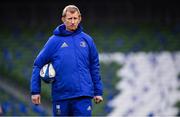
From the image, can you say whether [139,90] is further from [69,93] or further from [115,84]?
[69,93]

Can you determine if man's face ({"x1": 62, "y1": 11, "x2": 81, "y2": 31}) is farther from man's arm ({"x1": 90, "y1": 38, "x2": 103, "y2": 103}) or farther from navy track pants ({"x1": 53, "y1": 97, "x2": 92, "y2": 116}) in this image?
navy track pants ({"x1": 53, "y1": 97, "x2": 92, "y2": 116})

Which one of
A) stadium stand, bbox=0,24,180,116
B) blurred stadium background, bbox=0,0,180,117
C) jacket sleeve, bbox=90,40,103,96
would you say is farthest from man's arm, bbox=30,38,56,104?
stadium stand, bbox=0,24,180,116

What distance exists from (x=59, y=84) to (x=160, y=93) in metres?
7.83

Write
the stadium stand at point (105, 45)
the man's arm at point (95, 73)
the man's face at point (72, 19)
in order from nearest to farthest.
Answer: the man's face at point (72, 19) < the man's arm at point (95, 73) < the stadium stand at point (105, 45)

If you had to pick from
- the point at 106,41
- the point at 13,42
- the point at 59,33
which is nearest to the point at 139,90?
the point at 106,41

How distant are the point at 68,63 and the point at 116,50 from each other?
26.5ft

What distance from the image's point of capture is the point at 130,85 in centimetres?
1434

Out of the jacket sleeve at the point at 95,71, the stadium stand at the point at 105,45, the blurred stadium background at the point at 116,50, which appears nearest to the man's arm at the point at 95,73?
the jacket sleeve at the point at 95,71

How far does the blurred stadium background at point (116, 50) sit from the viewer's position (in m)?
14.2

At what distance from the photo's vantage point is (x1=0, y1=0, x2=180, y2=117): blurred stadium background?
14.2m

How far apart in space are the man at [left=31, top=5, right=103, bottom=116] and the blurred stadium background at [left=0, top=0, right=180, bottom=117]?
23.4 feet

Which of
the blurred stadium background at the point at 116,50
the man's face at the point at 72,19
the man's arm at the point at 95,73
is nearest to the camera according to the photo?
the man's face at the point at 72,19

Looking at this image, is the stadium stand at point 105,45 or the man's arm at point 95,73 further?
the stadium stand at point 105,45

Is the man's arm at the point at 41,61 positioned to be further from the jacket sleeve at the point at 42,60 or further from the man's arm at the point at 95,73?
the man's arm at the point at 95,73
